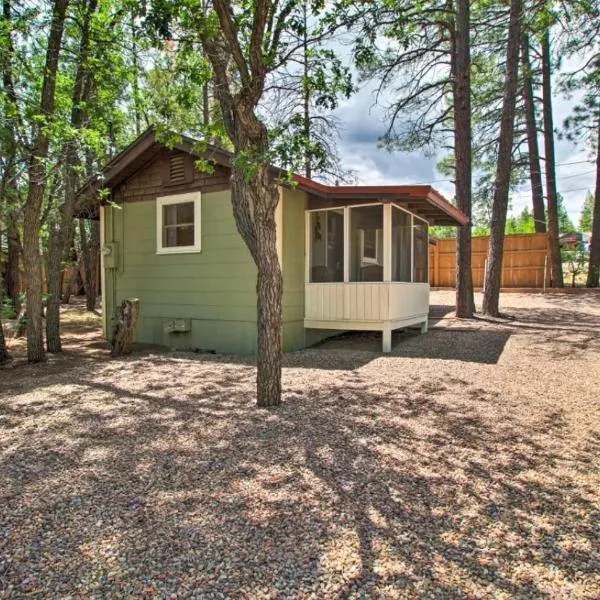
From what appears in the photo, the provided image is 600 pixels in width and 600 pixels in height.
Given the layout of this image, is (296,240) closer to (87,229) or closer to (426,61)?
(426,61)

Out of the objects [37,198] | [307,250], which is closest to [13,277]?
[37,198]

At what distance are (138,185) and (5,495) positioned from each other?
21.5ft

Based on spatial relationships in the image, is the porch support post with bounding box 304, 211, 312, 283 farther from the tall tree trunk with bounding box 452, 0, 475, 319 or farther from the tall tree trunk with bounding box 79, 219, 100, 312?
the tall tree trunk with bounding box 79, 219, 100, 312

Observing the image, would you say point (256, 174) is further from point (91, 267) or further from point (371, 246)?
point (91, 267)

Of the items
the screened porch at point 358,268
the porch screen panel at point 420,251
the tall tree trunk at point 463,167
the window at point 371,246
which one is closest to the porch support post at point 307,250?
the screened porch at point 358,268

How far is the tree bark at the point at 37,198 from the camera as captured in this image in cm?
597

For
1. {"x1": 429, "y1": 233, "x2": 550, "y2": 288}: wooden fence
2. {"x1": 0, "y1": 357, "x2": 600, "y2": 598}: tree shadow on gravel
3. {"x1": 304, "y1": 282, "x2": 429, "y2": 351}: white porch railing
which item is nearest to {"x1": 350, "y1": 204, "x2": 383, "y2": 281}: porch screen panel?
{"x1": 304, "y1": 282, "x2": 429, "y2": 351}: white porch railing

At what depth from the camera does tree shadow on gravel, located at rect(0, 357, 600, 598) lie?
6.00ft

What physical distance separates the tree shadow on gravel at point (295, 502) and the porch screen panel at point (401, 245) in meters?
3.60

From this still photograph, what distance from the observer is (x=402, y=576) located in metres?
1.83

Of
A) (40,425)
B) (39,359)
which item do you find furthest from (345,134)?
(40,425)

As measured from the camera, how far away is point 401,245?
25.1 ft

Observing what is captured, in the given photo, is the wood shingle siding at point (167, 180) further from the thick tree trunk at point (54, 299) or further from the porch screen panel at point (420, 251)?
the porch screen panel at point (420, 251)

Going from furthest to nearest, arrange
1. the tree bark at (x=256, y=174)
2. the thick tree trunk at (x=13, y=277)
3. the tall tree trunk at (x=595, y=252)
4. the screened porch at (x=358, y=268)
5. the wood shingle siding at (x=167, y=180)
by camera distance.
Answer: the tall tree trunk at (x=595, y=252) < the thick tree trunk at (x=13, y=277) < the wood shingle siding at (x=167, y=180) < the screened porch at (x=358, y=268) < the tree bark at (x=256, y=174)
